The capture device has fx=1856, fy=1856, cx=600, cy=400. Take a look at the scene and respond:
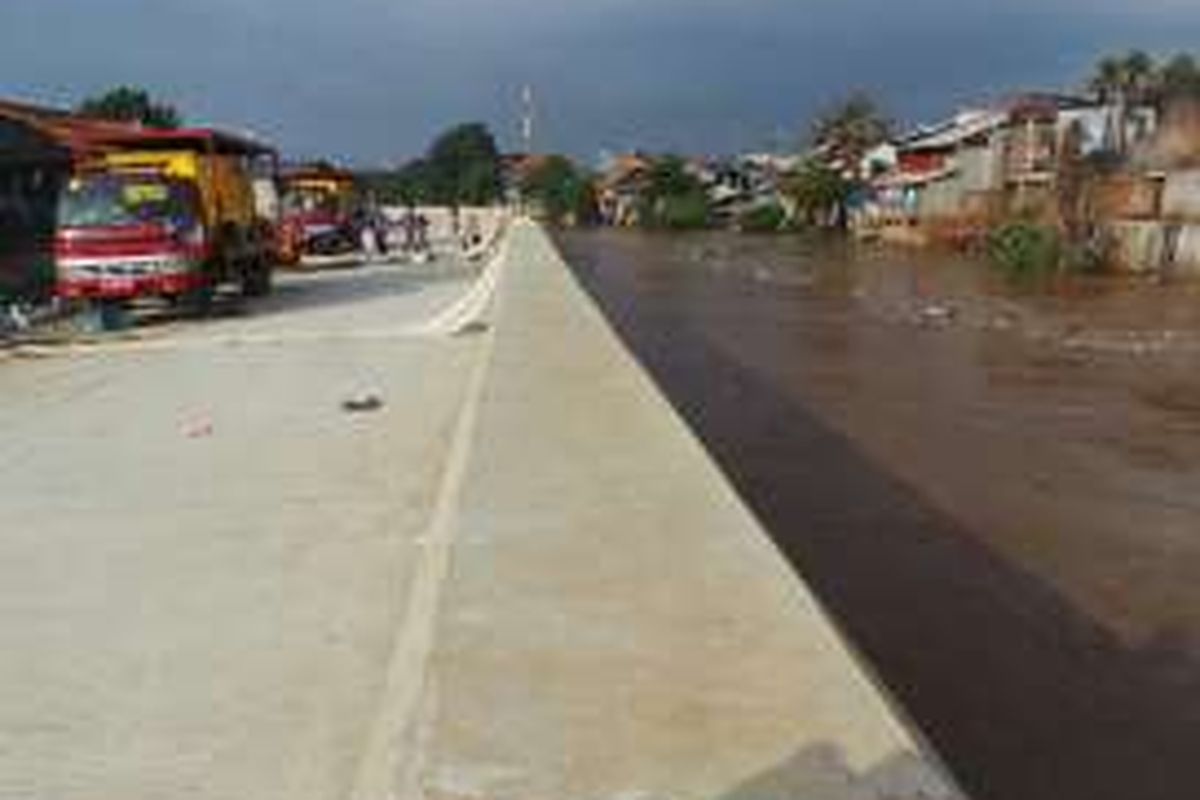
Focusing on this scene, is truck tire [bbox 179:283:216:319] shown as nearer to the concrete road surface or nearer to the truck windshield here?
the truck windshield

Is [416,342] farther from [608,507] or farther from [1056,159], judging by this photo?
[1056,159]

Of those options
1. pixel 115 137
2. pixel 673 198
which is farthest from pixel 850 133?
pixel 115 137

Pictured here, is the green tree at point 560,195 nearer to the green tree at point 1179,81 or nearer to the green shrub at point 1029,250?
the green tree at point 1179,81

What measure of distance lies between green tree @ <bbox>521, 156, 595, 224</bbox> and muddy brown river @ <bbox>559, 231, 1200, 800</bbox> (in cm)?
9879

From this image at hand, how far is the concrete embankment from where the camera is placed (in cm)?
436

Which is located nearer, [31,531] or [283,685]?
[283,685]

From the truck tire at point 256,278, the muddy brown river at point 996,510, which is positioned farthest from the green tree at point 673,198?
the muddy brown river at point 996,510

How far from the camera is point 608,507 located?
765 centimetres

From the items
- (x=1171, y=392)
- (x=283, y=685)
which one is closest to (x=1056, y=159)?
(x=1171, y=392)

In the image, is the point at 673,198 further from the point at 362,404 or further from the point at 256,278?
the point at 362,404

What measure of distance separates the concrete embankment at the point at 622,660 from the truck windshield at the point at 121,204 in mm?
16848

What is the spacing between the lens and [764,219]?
104 meters

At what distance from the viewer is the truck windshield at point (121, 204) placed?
81.0 ft

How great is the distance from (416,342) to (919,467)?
7.91 meters
